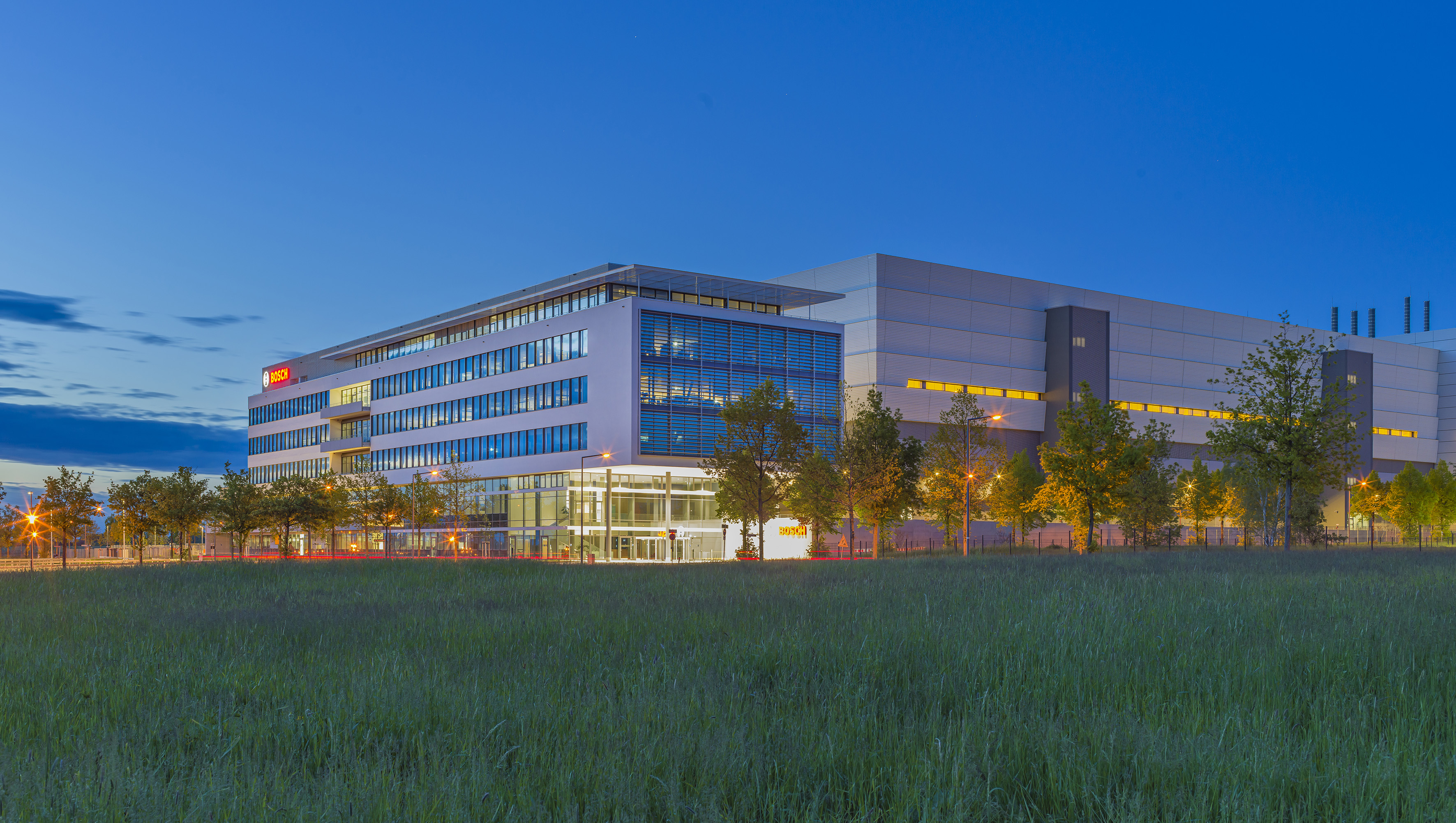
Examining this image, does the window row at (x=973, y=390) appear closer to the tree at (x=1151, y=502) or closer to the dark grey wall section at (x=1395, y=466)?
the tree at (x=1151, y=502)

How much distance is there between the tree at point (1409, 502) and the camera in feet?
307

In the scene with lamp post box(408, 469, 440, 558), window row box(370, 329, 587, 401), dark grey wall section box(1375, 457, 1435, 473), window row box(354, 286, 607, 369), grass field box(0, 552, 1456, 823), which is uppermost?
window row box(354, 286, 607, 369)

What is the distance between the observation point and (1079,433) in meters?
50.9

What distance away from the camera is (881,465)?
177 ft

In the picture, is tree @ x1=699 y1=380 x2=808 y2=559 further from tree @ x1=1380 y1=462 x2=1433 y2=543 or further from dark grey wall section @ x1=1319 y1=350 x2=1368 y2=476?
dark grey wall section @ x1=1319 y1=350 x2=1368 y2=476

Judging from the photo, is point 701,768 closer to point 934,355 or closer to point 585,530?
point 585,530

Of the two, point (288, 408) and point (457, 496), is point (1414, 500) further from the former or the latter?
point (288, 408)

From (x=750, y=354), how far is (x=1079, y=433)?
89.9 feet

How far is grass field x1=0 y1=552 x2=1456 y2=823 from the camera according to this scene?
16.4 ft

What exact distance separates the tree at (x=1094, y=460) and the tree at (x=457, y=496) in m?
44.6

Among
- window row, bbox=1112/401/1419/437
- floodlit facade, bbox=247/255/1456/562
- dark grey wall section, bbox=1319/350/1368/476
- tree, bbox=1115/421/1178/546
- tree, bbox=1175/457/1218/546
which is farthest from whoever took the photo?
dark grey wall section, bbox=1319/350/1368/476

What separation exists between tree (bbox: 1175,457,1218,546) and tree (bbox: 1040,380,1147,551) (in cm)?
2732

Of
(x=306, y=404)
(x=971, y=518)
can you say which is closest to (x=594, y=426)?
(x=971, y=518)

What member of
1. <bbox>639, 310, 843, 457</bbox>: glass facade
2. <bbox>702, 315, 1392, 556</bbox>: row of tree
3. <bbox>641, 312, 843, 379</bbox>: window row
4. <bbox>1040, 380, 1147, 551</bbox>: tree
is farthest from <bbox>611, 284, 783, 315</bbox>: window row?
<bbox>1040, 380, 1147, 551</bbox>: tree
